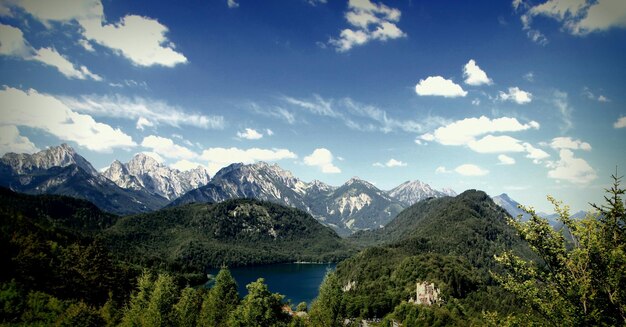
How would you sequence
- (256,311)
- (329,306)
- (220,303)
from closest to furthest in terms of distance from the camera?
(256,311) → (329,306) → (220,303)

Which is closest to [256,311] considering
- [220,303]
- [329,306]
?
[329,306]

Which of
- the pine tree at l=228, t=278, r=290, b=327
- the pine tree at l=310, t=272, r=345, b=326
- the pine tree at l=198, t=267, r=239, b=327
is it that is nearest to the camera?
the pine tree at l=228, t=278, r=290, b=327

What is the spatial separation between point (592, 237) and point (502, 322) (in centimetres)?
551

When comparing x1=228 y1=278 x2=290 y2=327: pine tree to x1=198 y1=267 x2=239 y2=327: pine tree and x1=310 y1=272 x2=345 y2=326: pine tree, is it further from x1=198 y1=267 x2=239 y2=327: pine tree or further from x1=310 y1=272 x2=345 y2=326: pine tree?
x1=310 y1=272 x2=345 y2=326: pine tree

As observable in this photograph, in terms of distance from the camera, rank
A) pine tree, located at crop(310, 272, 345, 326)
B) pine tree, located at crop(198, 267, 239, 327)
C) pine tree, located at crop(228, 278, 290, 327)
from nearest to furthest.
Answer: pine tree, located at crop(228, 278, 290, 327) < pine tree, located at crop(198, 267, 239, 327) < pine tree, located at crop(310, 272, 345, 326)

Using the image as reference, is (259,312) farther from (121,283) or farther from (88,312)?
(121,283)

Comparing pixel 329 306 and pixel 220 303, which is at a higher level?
pixel 329 306

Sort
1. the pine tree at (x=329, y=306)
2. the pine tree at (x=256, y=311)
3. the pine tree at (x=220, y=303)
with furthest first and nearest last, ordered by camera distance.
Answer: the pine tree at (x=329, y=306), the pine tree at (x=220, y=303), the pine tree at (x=256, y=311)

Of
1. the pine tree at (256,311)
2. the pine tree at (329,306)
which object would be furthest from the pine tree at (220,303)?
the pine tree at (256,311)

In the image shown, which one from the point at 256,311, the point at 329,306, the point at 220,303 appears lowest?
the point at 220,303

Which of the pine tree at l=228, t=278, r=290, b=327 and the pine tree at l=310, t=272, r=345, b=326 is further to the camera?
the pine tree at l=310, t=272, r=345, b=326

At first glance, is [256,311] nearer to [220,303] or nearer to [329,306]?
[329,306]

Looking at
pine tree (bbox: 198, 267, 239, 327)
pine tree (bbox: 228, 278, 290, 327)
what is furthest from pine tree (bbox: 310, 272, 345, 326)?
pine tree (bbox: 228, 278, 290, 327)

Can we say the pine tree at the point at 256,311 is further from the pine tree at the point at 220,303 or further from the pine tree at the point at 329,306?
the pine tree at the point at 329,306
